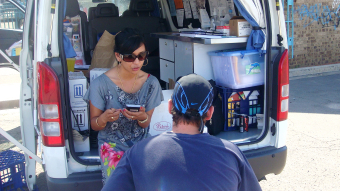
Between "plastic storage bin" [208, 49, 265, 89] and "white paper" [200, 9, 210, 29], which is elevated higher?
"white paper" [200, 9, 210, 29]

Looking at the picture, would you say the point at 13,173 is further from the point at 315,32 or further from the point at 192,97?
the point at 315,32

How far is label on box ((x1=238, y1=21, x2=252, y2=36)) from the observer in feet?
9.74

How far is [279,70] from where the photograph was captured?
251 cm

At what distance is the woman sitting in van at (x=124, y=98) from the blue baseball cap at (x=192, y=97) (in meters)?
0.86

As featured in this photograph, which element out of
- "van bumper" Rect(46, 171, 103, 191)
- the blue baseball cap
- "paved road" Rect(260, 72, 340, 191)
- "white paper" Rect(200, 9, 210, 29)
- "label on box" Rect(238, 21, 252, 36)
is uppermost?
"white paper" Rect(200, 9, 210, 29)

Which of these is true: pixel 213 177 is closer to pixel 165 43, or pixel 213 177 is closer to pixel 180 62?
pixel 180 62

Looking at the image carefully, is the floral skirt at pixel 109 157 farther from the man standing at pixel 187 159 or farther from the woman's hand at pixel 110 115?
the man standing at pixel 187 159

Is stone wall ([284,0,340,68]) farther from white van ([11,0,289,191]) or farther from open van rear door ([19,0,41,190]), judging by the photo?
open van rear door ([19,0,41,190])

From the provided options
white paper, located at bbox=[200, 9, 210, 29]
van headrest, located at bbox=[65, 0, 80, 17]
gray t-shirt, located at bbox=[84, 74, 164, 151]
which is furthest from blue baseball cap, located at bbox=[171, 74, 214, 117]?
van headrest, located at bbox=[65, 0, 80, 17]

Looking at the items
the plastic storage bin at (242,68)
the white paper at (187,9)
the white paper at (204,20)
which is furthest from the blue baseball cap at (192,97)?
the white paper at (187,9)

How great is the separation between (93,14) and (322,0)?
749 cm

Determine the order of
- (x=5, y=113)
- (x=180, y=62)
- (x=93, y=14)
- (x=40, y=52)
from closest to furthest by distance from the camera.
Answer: (x=40, y=52) < (x=180, y=62) < (x=93, y=14) < (x=5, y=113)

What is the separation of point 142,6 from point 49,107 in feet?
10.3

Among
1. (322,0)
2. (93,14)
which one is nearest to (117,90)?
(93,14)
